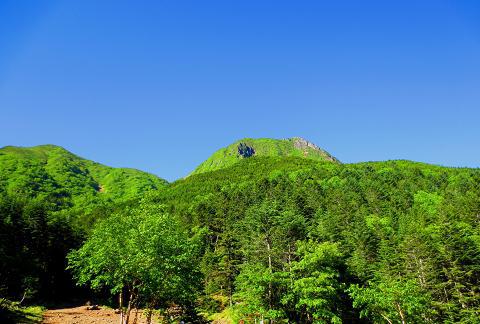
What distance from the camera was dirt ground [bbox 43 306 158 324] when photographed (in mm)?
40028

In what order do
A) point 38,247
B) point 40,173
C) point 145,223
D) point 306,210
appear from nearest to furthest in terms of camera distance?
1. point 145,223
2. point 38,247
3. point 306,210
4. point 40,173

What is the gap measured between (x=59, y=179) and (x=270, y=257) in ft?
487

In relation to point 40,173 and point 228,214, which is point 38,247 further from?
point 40,173

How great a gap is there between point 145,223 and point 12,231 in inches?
1808

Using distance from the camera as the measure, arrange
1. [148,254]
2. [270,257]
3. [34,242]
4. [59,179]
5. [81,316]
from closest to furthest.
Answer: [148,254] < [270,257] < [81,316] < [34,242] < [59,179]

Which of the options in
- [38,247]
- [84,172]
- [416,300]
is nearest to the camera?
[416,300]

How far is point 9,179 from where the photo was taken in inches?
5197

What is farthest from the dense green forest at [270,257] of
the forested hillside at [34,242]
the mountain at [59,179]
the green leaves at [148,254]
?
the mountain at [59,179]

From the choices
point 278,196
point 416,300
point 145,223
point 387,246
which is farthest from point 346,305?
point 278,196

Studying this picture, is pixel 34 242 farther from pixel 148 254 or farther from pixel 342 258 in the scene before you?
pixel 342 258

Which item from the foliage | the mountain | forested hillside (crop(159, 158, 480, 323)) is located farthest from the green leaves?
the mountain

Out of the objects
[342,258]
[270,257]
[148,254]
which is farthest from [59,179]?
[148,254]

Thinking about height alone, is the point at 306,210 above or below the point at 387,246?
above

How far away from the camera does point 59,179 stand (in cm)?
15912
